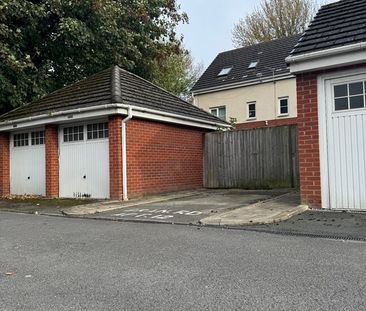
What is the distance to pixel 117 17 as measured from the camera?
20.7 m

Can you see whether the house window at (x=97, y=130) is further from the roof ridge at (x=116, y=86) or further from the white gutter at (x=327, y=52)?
the white gutter at (x=327, y=52)

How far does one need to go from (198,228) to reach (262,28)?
32.2m

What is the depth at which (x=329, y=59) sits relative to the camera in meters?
9.02

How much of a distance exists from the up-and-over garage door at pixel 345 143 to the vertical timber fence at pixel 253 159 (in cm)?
510

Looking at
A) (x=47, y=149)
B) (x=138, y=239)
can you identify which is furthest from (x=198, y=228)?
(x=47, y=149)

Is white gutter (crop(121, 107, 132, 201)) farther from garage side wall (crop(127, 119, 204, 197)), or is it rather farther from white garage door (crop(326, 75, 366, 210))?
white garage door (crop(326, 75, 366, 210))

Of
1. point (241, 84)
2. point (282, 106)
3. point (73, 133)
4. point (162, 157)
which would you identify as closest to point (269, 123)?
point (282, 106)

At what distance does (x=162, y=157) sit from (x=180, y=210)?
4.73 m

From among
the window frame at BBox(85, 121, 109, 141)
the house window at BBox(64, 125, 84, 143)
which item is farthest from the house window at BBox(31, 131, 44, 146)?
the window frame at BBox(85, 121, 109, 141)

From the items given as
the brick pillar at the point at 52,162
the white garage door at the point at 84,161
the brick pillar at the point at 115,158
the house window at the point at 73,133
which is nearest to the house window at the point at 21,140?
the brick pillar at the point at 52,162

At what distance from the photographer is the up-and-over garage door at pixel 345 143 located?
8883 millimetres

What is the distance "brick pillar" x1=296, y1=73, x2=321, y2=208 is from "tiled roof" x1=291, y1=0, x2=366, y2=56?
70cm

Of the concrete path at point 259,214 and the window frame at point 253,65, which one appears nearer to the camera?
the concrete path at point 259,214

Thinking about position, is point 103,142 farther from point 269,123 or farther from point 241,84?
point 241,84
